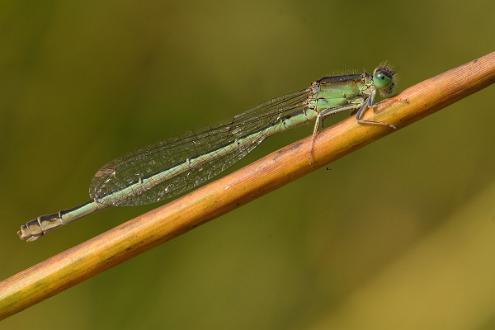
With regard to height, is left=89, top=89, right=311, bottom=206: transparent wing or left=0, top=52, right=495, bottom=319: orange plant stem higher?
left=89, top=89, right=311, bottom=206: transparent wing

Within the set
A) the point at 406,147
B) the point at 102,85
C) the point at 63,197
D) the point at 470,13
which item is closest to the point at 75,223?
the point at 63,197

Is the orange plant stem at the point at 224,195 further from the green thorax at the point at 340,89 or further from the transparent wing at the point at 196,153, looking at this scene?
the transparent wing at the point at 196,153

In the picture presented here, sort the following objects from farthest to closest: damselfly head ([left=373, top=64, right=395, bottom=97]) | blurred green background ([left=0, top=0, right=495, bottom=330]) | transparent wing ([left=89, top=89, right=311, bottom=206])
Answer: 1. transparent wing ([left=89, top=89, right=311, bottom=206])
2. damselfly head ([left=373, top=64, right=395, bottom=97])
3. blurred green background ([left=0, top=0, right=495, bottom=330])

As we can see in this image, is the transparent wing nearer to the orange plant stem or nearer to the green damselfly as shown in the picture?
the green damselfly

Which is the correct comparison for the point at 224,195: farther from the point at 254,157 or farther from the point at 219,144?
the point at 254,157

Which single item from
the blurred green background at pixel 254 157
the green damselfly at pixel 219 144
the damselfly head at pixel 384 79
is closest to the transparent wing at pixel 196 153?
the green damselfly at pixel 219 144

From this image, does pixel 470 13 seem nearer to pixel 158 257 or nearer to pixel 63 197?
pixel 158 257

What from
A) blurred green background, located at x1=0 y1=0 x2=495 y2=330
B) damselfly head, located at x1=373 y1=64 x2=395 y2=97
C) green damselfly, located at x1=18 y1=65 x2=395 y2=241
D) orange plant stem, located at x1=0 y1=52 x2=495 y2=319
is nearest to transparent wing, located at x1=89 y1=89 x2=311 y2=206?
green damselfly, located at x1=18 y1=65 x2=395 y2=241

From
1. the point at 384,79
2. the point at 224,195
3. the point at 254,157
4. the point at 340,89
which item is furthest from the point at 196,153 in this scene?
the point at 224,195
